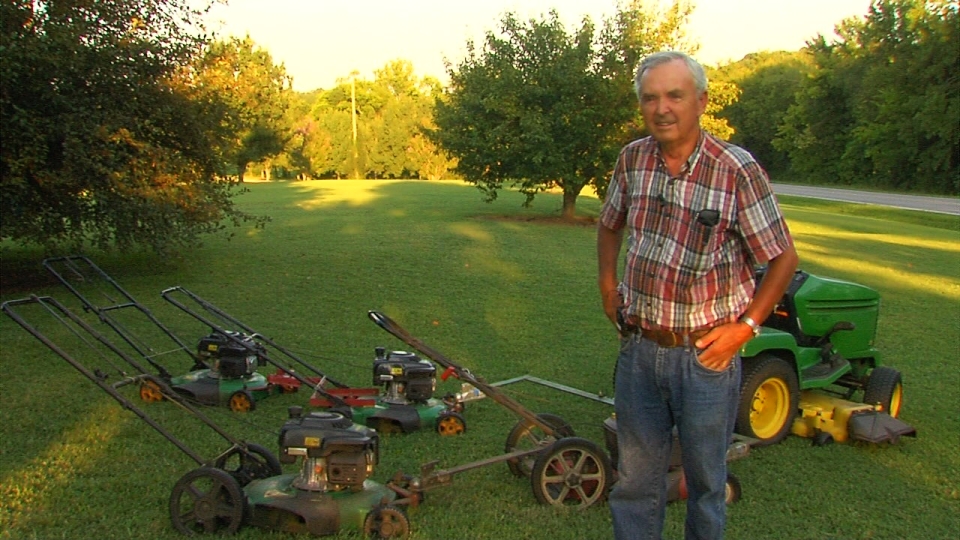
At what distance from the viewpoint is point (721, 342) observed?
9.49 ft

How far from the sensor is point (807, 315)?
5922 mm

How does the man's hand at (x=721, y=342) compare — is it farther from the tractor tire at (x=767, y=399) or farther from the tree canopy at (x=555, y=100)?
the tree canopy at (x=555, y=100)

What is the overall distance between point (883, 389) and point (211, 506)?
448 cm

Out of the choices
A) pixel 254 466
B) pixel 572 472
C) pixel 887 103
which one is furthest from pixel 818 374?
pixel 887 103

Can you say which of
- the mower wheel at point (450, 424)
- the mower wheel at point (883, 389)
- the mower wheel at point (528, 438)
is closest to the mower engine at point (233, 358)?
the mower wheel at point (450, 424)

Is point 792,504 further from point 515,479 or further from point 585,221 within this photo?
point 585,221

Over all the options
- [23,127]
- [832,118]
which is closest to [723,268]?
[23,127]

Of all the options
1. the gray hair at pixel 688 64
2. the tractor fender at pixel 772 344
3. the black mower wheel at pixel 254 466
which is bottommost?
the black mower wheel at pixel 254 466

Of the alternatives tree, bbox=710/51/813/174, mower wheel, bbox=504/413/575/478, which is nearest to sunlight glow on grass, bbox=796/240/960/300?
mower wheel, bbox=504/413/575/478

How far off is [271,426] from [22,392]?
2121 millimetres

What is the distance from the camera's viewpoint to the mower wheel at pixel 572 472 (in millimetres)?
4461

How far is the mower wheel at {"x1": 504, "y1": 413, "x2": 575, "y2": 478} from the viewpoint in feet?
16.0

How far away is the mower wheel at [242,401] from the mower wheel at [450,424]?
4.60 feet

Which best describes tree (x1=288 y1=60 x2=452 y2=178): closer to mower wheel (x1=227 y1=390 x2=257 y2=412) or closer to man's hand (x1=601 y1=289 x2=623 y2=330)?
mower wheel (x1=227 y1=390 x2=257 y2=412)
